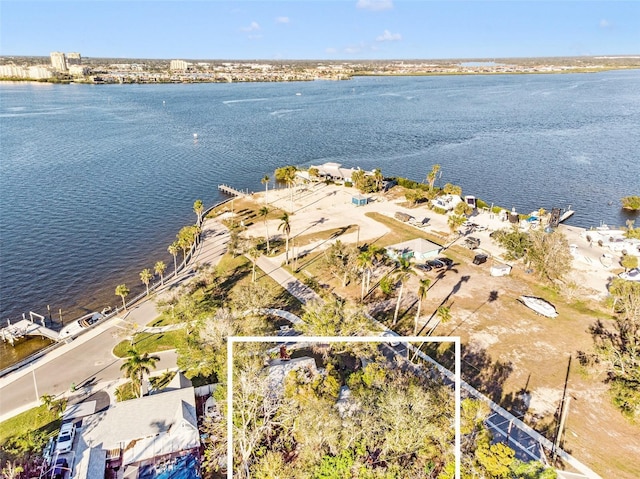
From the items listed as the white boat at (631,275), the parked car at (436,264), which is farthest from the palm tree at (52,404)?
the white boat at (631,275)

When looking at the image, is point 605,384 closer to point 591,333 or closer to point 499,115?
point 591,333

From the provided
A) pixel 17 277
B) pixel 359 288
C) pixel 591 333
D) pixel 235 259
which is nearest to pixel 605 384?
pixel 591 333

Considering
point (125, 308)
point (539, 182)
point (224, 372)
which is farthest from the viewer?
point (539, 182)

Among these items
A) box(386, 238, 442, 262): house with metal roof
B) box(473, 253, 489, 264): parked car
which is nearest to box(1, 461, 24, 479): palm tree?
box(386, 238, 442, 262): house with metal roof

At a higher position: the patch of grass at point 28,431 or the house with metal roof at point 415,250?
the house with metal roof at point 415,250

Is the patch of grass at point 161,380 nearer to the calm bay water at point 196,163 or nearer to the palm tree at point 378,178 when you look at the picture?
the calm bay water at point 196,163

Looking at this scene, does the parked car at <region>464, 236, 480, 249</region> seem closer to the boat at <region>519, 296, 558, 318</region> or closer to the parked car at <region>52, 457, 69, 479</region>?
the boat at <region>519, 296, 558, 318</region>
